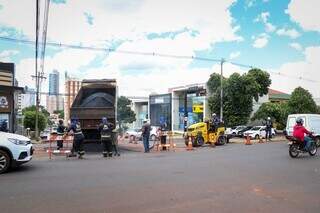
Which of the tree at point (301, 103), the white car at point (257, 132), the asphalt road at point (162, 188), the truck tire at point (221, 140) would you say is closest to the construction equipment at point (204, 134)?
the truck tire at point (221, 140)

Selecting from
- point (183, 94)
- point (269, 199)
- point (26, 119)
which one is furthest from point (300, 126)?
point (26, 119)

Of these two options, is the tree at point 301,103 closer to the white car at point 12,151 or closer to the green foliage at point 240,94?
the green foliage at point 240,94

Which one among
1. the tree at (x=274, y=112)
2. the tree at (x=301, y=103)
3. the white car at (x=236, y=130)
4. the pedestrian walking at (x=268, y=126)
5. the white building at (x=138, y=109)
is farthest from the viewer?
the white building at (x=138, y=109)

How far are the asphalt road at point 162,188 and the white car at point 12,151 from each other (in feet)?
1.21

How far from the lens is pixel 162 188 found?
376 inches

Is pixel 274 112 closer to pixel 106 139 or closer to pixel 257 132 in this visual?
pixel 257 132

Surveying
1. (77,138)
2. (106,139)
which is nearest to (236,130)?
(106,139)

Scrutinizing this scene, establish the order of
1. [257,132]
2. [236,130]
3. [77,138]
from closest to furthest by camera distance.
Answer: [77,138]
[257,132]
[236,130]

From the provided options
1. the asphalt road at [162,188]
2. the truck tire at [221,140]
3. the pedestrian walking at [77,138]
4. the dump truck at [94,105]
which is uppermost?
the dump truck at [94,105]

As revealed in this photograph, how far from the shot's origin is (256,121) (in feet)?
186

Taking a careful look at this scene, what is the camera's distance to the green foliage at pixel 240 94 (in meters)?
51.5

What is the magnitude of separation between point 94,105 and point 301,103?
3637cm

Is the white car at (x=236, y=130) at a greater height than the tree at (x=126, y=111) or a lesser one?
lesser

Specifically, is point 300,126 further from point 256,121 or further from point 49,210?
point 256,121
